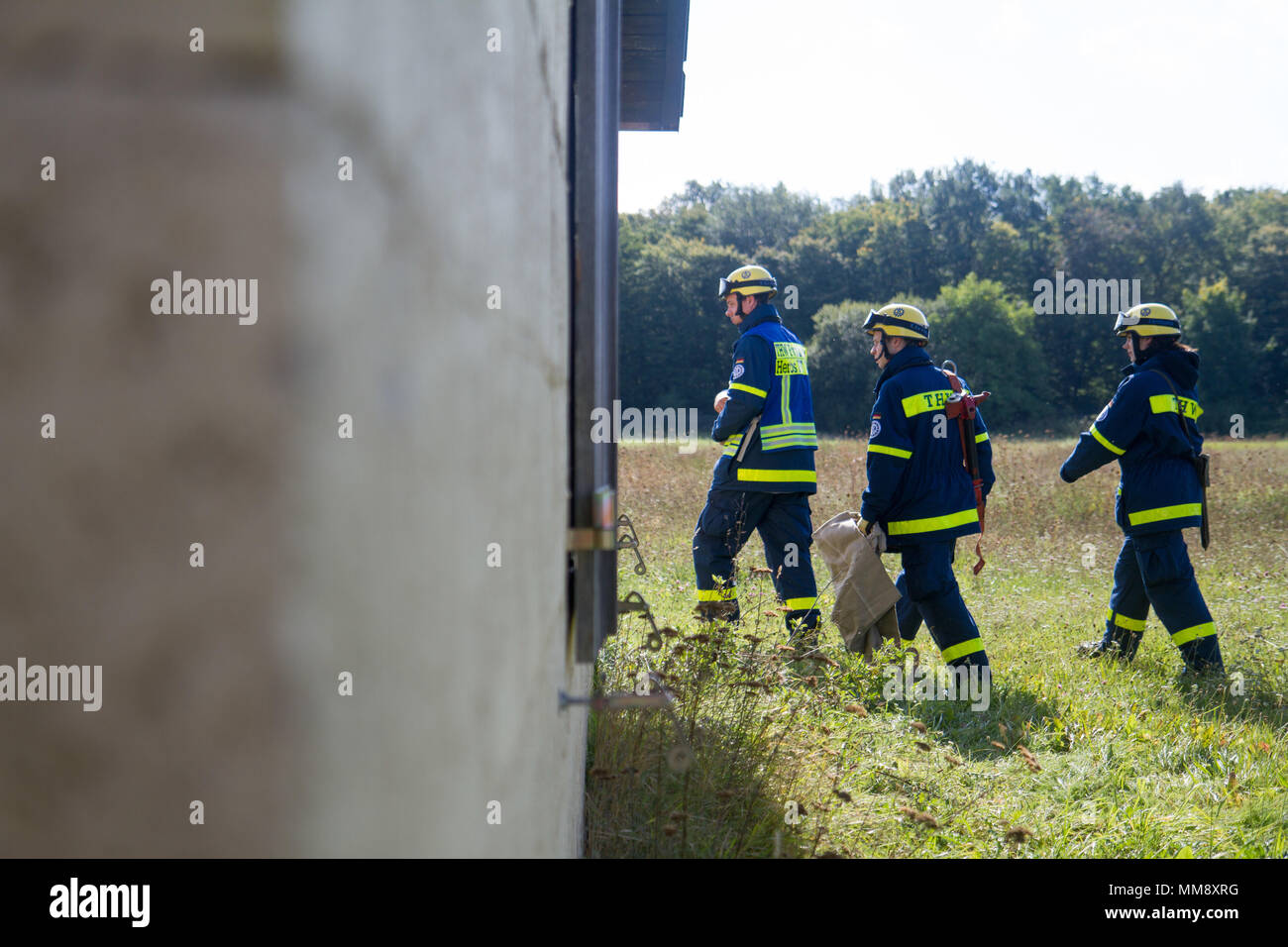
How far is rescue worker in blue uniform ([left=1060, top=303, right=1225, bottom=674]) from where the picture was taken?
5301 mm

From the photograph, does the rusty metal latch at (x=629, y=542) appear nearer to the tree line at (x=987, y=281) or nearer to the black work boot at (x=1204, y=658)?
the black work boot at (x=1204, y=658)

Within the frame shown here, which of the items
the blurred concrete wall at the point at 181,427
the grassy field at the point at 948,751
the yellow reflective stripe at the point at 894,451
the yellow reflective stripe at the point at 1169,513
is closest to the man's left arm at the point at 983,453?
the yellow reflective stripe at the point at 894,451

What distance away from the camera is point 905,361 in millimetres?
5191

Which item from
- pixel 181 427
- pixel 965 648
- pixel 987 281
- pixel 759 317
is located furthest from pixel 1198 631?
pixel 987 281

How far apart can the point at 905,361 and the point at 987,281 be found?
46194 millimetres

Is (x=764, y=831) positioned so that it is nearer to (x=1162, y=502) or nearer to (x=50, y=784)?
(x=50, y=784)

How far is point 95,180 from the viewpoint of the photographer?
0.37 meters

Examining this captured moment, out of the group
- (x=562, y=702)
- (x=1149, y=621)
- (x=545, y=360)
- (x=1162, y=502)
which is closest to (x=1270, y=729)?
(x=1162, y=502)

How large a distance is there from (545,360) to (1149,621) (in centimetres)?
685

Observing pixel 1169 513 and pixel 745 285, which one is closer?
pixel 1169 513

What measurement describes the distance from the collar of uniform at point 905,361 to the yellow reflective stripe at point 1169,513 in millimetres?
1529

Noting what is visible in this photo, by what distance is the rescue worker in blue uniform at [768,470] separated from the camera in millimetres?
5484

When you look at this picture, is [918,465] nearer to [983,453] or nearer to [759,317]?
[983,453]

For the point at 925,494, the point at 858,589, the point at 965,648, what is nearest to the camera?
the point at 965,648
